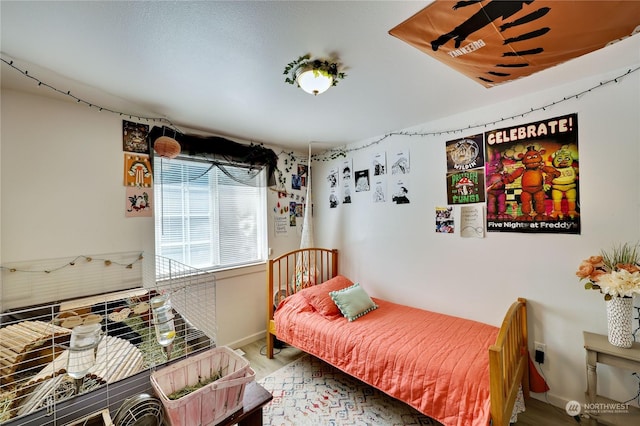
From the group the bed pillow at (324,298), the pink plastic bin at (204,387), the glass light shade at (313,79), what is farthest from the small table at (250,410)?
the glass light shade at (313,79)

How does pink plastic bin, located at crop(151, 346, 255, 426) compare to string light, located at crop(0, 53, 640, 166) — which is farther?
string light, located at crop(0, 53, 640, 166)

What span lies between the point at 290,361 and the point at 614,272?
2588 millimetres

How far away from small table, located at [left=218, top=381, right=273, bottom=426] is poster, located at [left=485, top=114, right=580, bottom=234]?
84.2 inches

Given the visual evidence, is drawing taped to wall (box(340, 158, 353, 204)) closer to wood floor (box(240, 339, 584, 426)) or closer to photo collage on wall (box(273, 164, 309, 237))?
photo collage on wall (box(273, 164, 309, 237))

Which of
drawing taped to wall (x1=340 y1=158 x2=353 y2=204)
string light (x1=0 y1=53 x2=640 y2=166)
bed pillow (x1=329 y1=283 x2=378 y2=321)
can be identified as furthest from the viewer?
drawing taped to wall (x1=340 y1=158 x2=353 y2=204)

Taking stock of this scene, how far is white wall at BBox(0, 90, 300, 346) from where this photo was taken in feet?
5.83

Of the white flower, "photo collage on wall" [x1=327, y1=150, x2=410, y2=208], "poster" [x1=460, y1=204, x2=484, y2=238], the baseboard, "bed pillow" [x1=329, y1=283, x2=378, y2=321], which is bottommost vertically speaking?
the baseboard

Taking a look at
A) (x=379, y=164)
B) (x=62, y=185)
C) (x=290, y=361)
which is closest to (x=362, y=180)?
(x=379, y=164)

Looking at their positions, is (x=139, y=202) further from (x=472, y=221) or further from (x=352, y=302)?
(x=472, y=221)

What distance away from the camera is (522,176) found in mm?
2094

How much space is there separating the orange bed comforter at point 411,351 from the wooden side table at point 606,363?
1.74 feet

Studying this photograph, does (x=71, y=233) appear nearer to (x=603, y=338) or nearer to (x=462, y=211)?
(x=462, y=211)

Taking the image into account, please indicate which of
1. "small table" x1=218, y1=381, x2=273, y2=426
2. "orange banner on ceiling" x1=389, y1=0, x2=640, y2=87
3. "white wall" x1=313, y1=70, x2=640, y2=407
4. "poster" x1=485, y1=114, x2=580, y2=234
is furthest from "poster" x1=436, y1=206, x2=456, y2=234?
"small table" x1=218, y1=381, x2=273, y2=426

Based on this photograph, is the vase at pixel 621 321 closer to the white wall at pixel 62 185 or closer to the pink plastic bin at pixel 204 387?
the pink plastic bin at pixel 204 387
